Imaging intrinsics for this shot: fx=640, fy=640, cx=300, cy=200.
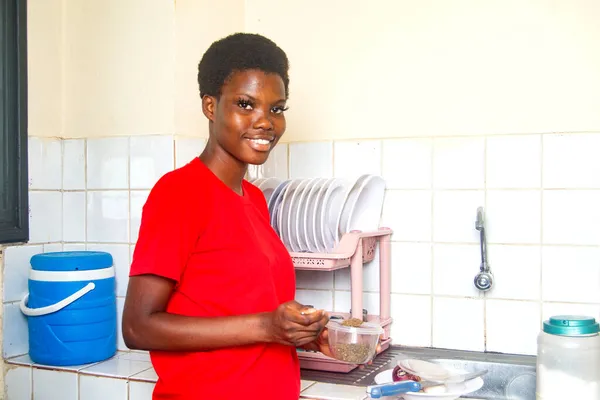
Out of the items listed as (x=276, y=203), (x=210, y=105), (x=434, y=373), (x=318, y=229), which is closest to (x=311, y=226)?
(x=318, y=229)

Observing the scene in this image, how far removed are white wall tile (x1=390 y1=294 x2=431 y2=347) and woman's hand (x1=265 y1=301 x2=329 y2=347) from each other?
0.92m

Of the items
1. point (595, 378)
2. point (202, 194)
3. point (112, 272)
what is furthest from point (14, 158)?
point (595, 378)

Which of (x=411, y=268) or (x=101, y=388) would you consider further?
(x=411, y=268)

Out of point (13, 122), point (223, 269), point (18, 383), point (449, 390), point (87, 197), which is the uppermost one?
point (13, 122)

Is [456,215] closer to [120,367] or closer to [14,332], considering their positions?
[120,367]

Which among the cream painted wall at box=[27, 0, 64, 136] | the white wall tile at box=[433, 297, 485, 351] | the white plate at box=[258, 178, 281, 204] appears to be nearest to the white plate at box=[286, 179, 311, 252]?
the white plate at box=[258, 178, 281, 204]

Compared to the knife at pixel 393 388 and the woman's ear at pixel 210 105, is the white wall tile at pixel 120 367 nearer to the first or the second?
the knife at pixel 393 388

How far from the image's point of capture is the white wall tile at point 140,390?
1658 millimetres

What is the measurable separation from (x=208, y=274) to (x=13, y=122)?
3.48ft

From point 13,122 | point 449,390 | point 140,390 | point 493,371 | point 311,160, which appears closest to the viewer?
point 449,390

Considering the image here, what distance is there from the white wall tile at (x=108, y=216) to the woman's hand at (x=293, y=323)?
3.28 ft

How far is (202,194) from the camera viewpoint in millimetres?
1156

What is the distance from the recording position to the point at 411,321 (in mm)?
1945

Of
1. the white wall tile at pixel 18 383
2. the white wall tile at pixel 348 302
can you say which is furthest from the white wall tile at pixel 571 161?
the white wall tile at pixel 18 383
